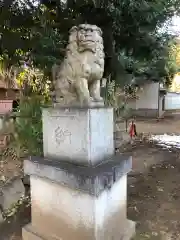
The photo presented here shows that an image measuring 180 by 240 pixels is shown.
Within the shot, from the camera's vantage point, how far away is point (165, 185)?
3.95 metres

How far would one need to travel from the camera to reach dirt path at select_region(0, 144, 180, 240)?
2.64 meters

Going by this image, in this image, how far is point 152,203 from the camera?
3.28 metres

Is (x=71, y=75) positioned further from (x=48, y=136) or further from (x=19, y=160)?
(x=19, y=160)

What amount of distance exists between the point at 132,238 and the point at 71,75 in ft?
6.11

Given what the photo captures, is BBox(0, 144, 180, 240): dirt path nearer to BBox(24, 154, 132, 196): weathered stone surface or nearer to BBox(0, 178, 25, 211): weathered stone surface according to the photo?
BBox(0, 178, 25, 211): weathered stone surface

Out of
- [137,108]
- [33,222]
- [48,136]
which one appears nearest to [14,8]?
[48,136]

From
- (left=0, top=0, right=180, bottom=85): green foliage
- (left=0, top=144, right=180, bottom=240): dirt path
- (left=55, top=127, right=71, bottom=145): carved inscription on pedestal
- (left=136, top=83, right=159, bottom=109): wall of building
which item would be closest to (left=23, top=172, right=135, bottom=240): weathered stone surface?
(left=0, top=144, right=180, bottom=240): dirt path

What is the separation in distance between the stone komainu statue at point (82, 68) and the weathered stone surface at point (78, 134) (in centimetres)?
12

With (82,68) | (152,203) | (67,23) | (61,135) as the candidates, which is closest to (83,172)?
(61,135)

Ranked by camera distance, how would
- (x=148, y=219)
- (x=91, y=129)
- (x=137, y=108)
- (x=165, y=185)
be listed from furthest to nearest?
1. (x=137, y=108)
2. (x=165, y=185)
3. (x=148, y=219)
4. (x=91, y=129)

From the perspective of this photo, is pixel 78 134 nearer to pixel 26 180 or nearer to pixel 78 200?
pixel 78 200

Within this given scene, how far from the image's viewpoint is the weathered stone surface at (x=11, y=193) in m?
3.20

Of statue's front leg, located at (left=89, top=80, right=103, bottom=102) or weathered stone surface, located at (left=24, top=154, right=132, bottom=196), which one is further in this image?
statue's front leg, located at (left=89, top=80, right=103, bottom=102)

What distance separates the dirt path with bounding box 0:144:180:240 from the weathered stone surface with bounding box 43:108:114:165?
111 centimetres
